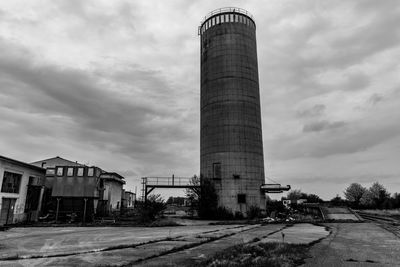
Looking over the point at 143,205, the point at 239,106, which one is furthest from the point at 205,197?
the point at 239,106

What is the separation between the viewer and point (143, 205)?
36969 mm

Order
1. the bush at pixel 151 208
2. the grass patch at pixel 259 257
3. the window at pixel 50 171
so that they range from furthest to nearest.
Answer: the window at pixel 50 171 → the bush at pixel 151 208 → the grass patch at pixel 259 257

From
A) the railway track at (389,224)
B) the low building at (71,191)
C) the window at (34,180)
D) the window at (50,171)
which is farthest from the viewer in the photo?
the window at (50,171)

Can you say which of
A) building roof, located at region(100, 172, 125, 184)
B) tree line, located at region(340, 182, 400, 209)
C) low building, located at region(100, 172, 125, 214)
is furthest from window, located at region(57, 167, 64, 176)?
tree line, located at region(340, 182, 400, 209)

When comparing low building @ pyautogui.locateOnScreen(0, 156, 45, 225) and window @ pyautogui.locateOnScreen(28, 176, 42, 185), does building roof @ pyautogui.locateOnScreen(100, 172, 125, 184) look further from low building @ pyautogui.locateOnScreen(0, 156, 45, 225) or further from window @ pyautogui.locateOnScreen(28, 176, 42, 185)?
low building @ pyautogui.locateOnScreen(0, 156, 45, 225)

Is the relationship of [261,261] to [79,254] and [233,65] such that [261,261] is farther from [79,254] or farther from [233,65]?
[233,65]

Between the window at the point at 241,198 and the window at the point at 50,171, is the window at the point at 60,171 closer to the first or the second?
the window at the point at 50,171

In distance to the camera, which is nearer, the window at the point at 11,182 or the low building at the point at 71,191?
the window at the point at 11,182

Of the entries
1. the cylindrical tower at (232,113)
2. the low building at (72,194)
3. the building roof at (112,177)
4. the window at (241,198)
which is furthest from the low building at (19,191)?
the window at (241,198)

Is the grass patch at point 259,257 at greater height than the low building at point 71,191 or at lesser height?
lesser

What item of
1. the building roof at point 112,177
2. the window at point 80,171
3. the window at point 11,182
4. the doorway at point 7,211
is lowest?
the doorway at point 7,211

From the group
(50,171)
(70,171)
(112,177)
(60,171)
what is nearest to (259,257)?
(70,171)

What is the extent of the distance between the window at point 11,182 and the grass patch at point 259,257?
2944cm

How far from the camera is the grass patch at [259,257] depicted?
9252 millimetres
